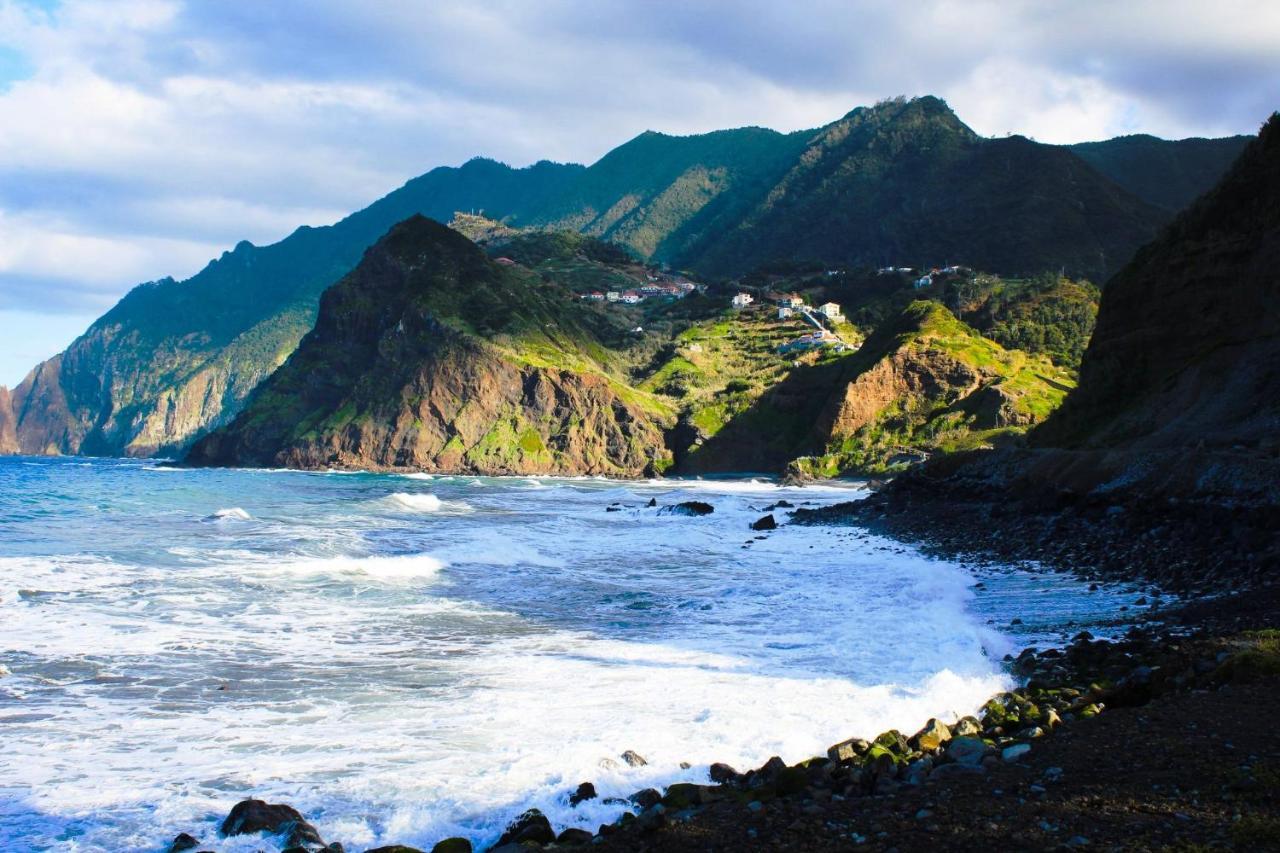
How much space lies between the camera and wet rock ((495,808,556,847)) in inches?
285

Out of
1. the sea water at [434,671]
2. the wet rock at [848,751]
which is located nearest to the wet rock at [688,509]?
the sea water at [434,671]

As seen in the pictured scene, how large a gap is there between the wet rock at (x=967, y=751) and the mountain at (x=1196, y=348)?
18897mm

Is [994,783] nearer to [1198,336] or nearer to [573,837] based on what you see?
[573,837]

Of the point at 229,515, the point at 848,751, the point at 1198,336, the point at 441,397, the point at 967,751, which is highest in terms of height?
the point at 1198,336

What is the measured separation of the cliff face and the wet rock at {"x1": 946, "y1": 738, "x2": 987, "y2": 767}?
23.9 m

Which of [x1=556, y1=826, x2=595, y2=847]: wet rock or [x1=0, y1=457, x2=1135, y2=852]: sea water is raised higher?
[x1=556, y1=826, x2=595, y2=847]: wet rock

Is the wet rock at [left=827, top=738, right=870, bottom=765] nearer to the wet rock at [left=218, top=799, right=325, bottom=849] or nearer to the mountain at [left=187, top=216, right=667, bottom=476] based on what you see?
the wet rock at [left=218, top=799, right=325, bottom=849]

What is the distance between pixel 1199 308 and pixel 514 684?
39.0m

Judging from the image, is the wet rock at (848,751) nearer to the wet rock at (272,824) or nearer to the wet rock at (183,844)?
the wet rock at (272,824)

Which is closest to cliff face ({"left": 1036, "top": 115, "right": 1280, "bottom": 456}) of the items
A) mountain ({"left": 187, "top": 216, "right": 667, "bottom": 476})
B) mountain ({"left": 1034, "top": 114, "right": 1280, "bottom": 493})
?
mountain ({"left": 1034, "top": 114, "right": 1280, "bottom": 493})

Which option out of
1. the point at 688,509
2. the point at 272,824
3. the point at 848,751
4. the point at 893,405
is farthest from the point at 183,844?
the point at 893,405

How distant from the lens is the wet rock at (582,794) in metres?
8.20

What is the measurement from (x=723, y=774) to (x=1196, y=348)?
3874 cm

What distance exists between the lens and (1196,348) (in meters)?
38.4
